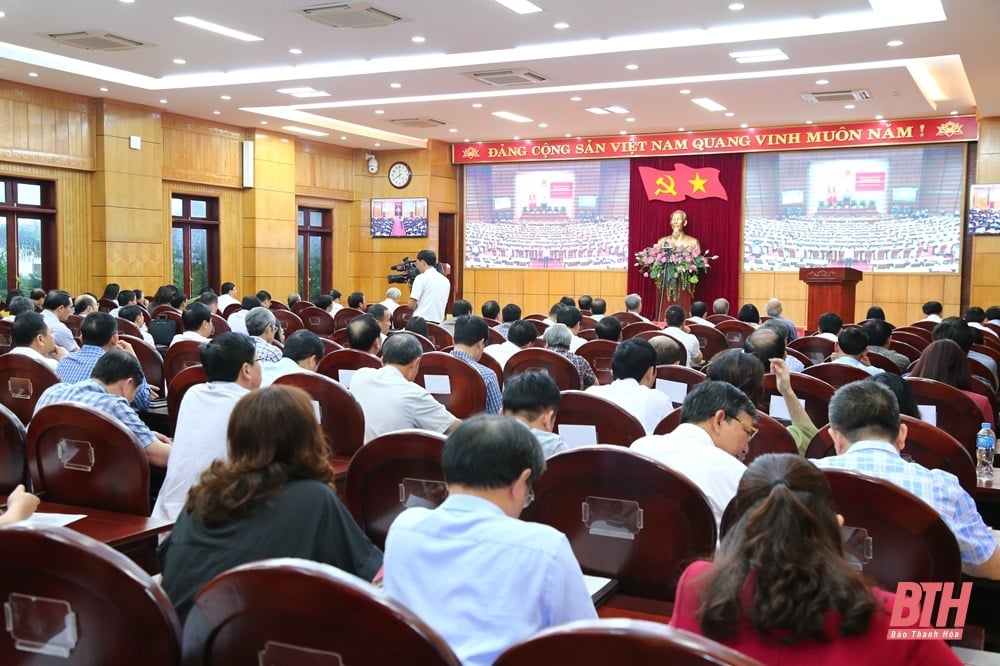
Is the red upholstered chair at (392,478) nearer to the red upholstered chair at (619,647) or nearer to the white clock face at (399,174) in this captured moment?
the red upholstered chair at (619,647)

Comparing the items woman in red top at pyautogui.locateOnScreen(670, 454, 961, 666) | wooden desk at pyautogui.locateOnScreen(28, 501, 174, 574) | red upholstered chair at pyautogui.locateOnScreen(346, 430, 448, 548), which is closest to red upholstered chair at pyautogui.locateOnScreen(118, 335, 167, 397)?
wooden desk at pyautogui.locateOnScreen(28, 501, 174, 574)

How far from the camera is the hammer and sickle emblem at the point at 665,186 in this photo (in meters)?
16.7

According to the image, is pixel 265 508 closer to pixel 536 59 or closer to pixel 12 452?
pixel 12 452

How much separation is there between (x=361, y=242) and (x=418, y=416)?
1473 cm

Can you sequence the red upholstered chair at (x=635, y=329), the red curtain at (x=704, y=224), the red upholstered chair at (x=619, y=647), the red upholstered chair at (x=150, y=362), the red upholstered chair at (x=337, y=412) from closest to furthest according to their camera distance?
the red upholstered chair at (x=619, y=647), the red upholstered chair at (x=337, y=412), the red upholstered chair at (x=150, y=362), the red upholstered chair at (x=635, y=329), the red curtain at (x=704, y=224)

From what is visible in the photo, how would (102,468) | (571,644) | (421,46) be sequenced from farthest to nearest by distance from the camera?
(421,46) < (102,468) < (571,644)

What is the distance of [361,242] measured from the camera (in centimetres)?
1852

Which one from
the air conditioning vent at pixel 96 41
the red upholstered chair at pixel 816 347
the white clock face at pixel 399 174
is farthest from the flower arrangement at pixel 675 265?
the air conditioning vent at pixel 96 41

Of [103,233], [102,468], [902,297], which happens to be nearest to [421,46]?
[103,233]

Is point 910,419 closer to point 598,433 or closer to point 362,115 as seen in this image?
point 598,433

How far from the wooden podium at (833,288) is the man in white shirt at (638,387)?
897 centimetres

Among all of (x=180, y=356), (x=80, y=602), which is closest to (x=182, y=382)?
(x=180, y=356)

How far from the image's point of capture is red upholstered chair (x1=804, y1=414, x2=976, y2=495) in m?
3.10

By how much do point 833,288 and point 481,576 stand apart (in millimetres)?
11843
